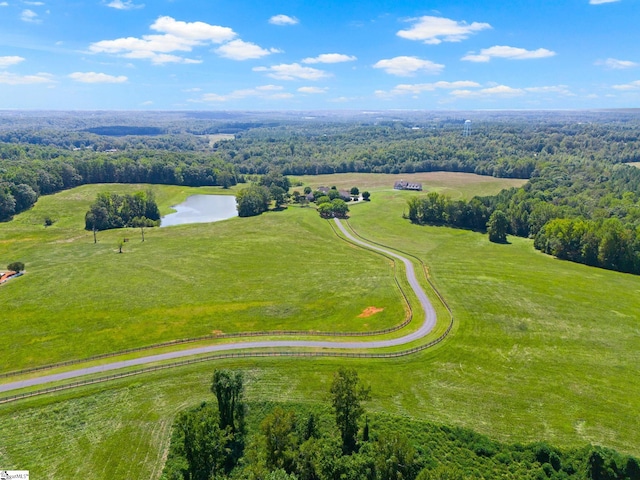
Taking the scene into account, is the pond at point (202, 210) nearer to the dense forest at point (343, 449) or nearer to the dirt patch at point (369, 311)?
the dirt patch at point (369, 311)

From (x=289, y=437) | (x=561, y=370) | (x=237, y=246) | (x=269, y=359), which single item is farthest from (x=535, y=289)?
(x=237, y=246)

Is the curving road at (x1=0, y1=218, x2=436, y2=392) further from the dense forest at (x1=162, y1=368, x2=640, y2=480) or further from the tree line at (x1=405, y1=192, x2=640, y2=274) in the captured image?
the tree line at (x1=405, y1=192, x2=640, y2=274)

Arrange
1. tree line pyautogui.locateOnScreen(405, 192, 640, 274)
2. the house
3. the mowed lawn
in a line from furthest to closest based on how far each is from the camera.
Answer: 1. the house
2. tree line pyautogui.locateOnScreen(405, 192, 640, 274)
3. the mowed lawn

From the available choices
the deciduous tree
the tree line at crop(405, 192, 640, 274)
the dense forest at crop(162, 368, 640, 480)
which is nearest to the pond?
the tree line at crop(405, 192, 640, 274)

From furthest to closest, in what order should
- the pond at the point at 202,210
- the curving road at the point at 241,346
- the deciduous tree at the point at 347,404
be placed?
the pond at the point at 202,210
the curving road at the point at 241,346
the deciduous tree at the point at 347,404

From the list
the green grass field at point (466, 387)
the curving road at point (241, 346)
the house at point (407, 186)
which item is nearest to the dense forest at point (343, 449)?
the green grass field at point (466, 387)

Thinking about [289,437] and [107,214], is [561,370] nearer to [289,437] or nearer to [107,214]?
[289,437]

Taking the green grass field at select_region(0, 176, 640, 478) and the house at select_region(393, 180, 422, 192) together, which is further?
the house at select_region(393, 180, 422, 192)
